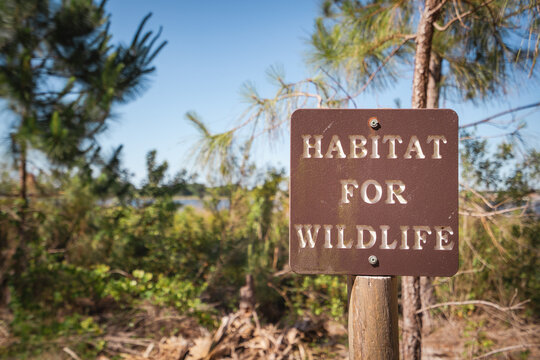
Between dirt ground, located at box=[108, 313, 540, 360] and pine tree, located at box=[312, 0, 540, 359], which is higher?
pine tree, located at box=[312, 0, 540, 359]

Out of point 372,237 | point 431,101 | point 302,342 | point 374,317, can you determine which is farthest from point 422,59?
point 302,342

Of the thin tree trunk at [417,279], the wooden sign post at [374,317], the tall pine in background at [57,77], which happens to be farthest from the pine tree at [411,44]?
the tall pine in background at [57,77]

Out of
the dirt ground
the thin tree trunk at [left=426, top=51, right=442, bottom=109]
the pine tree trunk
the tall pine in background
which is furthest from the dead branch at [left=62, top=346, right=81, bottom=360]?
the thin tree trunk at [left=426, top=51, right=442, bottom=109]

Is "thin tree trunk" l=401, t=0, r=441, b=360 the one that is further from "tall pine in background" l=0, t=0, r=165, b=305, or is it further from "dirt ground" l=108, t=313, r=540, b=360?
"tall pine in background" l=0, t=0, r=165, b=305

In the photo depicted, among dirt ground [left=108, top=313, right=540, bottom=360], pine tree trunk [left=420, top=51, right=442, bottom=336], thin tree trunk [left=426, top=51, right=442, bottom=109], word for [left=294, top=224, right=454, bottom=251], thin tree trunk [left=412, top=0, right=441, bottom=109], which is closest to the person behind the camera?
word for [left=294, top=224, right=454, bottom=251]

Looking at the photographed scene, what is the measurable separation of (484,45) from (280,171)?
265cm

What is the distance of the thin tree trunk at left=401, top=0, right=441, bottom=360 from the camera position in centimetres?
191

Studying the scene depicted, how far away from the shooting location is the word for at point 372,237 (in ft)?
3.26

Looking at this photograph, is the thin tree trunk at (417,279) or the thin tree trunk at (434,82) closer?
the thin tree trunk at (417,279)

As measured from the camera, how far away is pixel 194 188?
4.56 metres

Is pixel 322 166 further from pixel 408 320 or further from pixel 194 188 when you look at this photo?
pixel 194 188

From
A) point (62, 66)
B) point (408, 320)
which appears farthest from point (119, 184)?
point (408, 320)

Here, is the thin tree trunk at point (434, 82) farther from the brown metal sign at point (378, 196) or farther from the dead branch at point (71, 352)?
the dead branch at point (71, 352)

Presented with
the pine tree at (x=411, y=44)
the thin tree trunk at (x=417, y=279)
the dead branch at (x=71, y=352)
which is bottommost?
the dead branch at (x=71, y=352)
